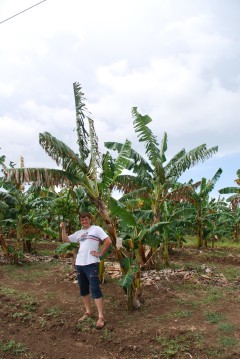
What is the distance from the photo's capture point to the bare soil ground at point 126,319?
4727 millimetres

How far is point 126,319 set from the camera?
5711 mm

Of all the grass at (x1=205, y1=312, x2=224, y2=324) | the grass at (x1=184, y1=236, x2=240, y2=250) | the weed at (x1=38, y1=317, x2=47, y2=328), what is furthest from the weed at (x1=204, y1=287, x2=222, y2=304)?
the grass at (x1=184, y1=236, x2=240, y2=250)

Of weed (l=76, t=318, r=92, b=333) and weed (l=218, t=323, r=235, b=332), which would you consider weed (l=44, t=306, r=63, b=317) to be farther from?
weed (l=218, t=323, r=235, b=332)

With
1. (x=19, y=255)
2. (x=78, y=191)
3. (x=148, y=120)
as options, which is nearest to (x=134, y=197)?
(x=78, y=191)

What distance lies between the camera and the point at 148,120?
26.5 feet

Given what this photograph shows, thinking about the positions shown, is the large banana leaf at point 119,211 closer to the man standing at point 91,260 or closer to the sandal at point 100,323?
the man standing at point 91,260

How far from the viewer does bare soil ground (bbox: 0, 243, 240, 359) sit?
4727 millimetres

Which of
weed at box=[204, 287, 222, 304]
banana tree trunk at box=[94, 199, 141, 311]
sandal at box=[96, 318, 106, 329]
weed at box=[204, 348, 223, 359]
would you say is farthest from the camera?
weed at box=[204, 287, 222, 304]

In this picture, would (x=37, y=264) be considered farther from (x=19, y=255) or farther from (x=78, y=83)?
(x=78, y=83)

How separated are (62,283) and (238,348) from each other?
4.43 m

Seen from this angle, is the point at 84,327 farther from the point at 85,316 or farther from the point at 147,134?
the point at 147,134

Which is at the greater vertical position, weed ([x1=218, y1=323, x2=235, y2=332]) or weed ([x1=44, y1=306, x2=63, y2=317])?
weed ([x1=44, y1=306, x2=63, y2=317])

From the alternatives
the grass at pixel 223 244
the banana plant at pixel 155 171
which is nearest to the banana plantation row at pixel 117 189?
the banana plant at pixel 155 171

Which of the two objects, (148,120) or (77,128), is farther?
(148,120)
